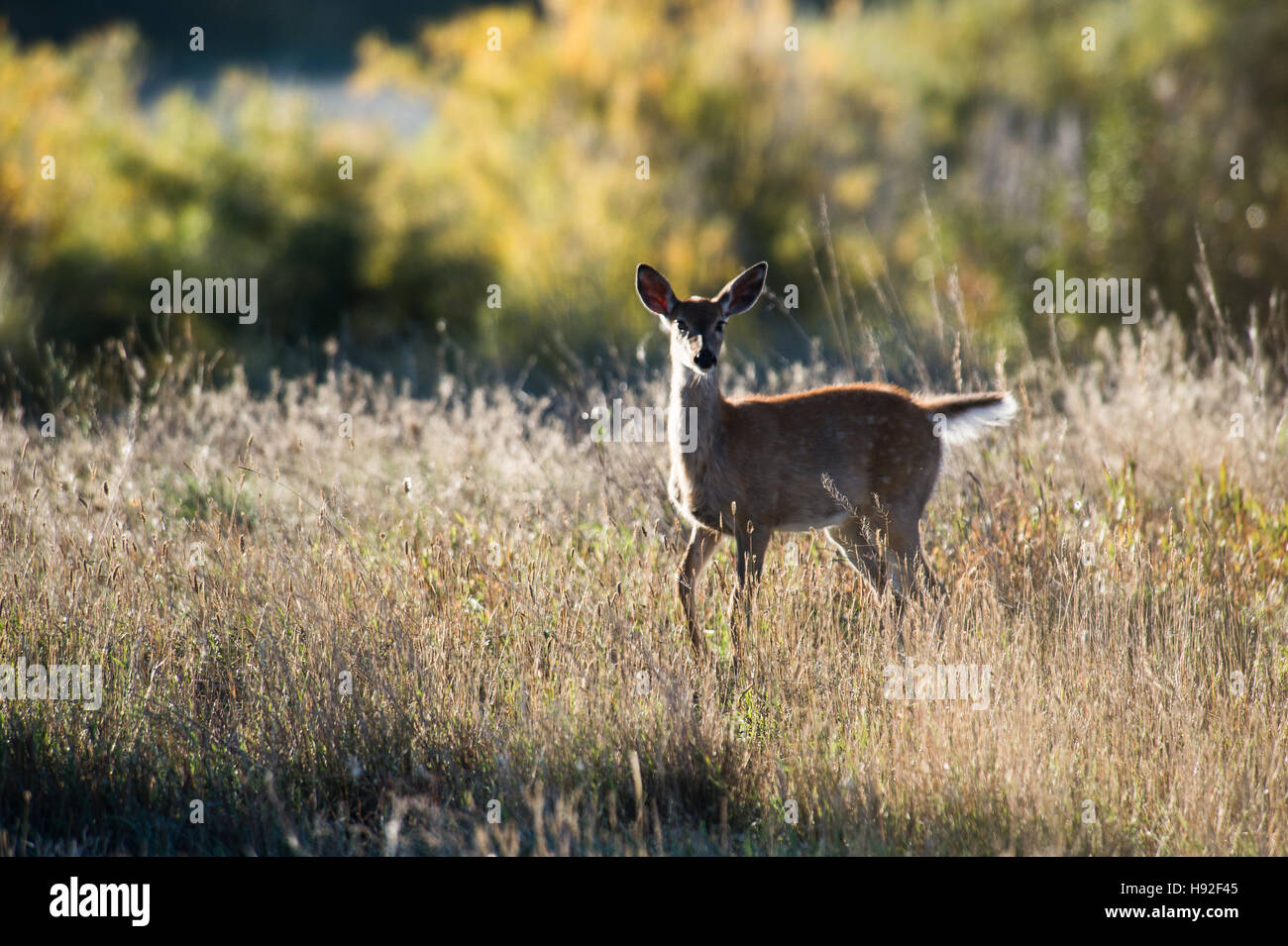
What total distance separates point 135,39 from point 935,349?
1293cm

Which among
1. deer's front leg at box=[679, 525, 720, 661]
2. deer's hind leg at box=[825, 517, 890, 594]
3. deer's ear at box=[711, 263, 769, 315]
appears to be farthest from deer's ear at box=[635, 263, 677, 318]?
deer's hind leg at box=[825, 517, 890, 594]

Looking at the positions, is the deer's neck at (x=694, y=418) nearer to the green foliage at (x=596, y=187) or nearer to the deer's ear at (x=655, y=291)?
the deer's ear at (x=655, y=291)

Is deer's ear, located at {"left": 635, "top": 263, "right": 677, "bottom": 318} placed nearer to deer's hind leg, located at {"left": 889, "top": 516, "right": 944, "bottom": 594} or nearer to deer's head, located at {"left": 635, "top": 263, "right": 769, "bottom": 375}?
deer's head, located at {"left": 635, "top": 263, "right": 769, "bottom": 375}

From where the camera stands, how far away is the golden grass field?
4.05 metres

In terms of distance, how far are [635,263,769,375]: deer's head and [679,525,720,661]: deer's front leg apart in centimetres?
74

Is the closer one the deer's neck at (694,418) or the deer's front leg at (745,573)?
the deer's front leg at (745,573)

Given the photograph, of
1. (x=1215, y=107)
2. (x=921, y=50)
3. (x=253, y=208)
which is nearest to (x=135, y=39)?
(x=253, y=208)

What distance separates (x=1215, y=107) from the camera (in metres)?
16.2

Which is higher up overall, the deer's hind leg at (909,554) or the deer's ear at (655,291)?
the deer's ear at (655,291)

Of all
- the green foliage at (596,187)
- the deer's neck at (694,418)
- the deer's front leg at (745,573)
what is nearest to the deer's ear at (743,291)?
the deer's neck at (694,418)

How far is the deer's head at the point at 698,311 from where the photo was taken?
5.70m

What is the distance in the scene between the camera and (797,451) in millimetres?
6082

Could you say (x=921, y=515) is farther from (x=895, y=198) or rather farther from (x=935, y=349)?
(x=895, y=198)

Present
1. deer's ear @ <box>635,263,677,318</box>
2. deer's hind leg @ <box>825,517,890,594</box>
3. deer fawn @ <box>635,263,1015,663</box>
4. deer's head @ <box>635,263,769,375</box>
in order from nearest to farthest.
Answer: deer's head @ <box>635,263,769,375</box>, deer fawn @ <box>635,263,1015,663</box>, deer's ear @ <box>635,263,677,318</box>, deer's hind leg @ <box>825,517,890,594</box>
